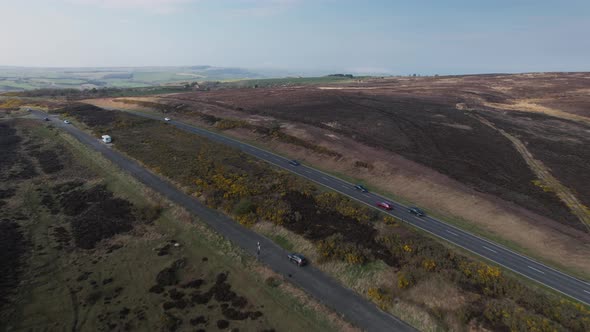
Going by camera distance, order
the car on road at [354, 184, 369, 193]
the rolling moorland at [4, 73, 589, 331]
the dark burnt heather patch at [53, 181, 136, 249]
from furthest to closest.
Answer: the car on road at [354, 184, 369, 193] → the dark burnt heather patch at [53, 181, 136, 249] → the rolling moorland at [4, 73, 589, 331]

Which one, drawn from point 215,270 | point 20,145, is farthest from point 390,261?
point 20,145

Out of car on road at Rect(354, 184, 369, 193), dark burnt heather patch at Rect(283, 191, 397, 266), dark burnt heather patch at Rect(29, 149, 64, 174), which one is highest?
dark burnt heather patch at Rect(29, 149, 64, 174)

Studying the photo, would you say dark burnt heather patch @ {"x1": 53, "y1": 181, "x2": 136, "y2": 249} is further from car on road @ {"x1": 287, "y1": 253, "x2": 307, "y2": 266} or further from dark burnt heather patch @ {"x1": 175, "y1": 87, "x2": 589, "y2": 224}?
dark burnt heather patch @ {"x1": 175, "y1": 87, "x2": 589, "y2": 224}

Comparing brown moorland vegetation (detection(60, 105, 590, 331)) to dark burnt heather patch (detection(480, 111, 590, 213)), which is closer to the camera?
brown moorland vegetation (detection(60, 105, 590, 331))

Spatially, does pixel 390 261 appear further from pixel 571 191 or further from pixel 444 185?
pixel 571 191

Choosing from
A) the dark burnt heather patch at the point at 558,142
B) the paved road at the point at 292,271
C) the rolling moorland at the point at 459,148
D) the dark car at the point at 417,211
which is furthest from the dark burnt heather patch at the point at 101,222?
the dark burnt heather patch at the point at 558,142

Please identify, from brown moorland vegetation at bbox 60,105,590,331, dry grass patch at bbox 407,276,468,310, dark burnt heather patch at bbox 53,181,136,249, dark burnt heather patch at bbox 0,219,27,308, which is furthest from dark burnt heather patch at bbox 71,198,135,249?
dry grass patch at bbox 407,276,468,310

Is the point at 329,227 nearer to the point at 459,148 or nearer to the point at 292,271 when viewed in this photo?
the point at 292,271
